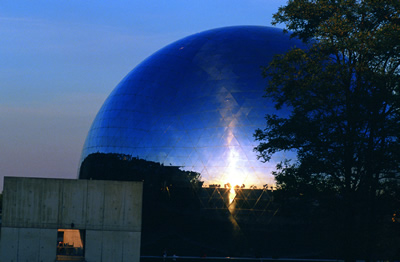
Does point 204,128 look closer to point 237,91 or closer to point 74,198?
point 237,91

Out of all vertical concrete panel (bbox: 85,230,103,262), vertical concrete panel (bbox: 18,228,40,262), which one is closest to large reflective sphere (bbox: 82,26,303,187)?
vertical concrete panel (bbox: 85,230,103,262)

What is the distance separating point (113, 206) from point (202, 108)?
736cm

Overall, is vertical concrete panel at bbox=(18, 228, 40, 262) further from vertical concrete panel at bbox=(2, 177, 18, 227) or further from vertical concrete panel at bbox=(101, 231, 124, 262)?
vertical concrete panel at bbox=(101, 231, 124, 262)

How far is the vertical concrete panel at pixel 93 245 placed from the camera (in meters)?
25.1

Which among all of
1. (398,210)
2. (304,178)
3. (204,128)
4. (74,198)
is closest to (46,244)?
(74,198)

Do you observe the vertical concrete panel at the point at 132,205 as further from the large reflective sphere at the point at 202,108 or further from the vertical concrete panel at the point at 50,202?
the large reflective sphere at the point at 202,108

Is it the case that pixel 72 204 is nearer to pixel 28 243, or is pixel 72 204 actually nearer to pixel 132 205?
pixel 28 243

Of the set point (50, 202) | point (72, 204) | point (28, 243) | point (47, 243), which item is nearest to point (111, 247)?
point (72, 204)

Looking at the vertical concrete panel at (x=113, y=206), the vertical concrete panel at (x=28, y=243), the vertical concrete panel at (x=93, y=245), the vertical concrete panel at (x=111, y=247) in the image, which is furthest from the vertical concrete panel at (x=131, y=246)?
the vertical concrete panel at (x=28, y=243)

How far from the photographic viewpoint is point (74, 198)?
2512 centimetres

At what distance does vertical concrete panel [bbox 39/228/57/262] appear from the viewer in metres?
24.8

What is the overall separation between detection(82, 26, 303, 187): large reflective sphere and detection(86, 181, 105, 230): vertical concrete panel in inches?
194

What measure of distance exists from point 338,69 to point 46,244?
46.9 ft

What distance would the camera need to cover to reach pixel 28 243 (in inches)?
974
